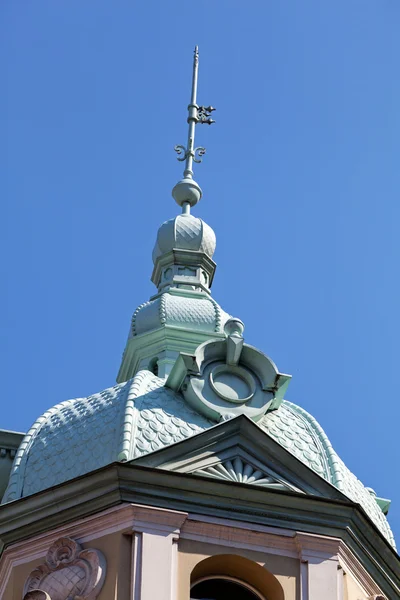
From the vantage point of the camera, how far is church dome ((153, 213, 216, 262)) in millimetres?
38031

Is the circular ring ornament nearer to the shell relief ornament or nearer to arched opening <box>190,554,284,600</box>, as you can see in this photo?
the shell relief ornament

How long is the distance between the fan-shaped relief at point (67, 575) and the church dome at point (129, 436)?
1418mm

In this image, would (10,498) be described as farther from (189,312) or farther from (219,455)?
(189,312)

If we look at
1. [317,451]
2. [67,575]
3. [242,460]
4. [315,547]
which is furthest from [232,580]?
[317,451]

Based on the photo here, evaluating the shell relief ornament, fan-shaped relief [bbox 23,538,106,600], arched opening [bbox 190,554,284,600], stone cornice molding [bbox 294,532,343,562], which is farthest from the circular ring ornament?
fan-shaped relief [bbox 23,538,106,600]

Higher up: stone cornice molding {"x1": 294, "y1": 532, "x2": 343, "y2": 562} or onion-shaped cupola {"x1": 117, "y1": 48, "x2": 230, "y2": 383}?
onion-shaped cupola {"x1": 117, "y1": 48, "x2": 230, "y2": 383}

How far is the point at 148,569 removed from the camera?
1152 inches

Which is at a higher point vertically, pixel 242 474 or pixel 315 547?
pixel 242 474

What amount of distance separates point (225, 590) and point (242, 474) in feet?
5.43

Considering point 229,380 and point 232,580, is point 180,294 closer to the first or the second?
point 229,380

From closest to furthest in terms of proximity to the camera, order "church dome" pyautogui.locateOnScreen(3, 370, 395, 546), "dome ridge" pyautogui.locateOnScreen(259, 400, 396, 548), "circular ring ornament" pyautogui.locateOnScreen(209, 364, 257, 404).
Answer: "church dome" pyautogui.locateOnScreen(3, 370, 395, 546)
"dome ridge" pyautogui.locateOnScreen(259, 400, 396, 548)
"circular ring ornament" pyautogui.locateOnScreen(209, 364, 257, 404)

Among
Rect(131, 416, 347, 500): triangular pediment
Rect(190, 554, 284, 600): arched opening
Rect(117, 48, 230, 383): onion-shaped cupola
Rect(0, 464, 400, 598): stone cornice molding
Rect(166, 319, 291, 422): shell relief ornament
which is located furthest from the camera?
Rect(117, 48, 230, 383): onion-shaped cupola

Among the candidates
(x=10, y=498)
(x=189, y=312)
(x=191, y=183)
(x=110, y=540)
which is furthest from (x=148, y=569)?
(x=191, y=183)

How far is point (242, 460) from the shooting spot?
3100 centimetres
